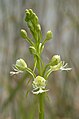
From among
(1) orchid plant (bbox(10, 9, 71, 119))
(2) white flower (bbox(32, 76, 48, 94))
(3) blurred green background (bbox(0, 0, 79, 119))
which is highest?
(3) blurred green background (bbox(0, 0, 79, 119))

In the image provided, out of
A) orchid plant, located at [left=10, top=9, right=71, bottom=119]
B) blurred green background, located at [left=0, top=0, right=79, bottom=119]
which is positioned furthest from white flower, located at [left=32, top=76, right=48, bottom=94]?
blurred green background, located at [left=0, top=0, right=79, bottom=119]

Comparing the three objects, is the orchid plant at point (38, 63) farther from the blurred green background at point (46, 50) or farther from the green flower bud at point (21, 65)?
the blurred green background at point (46, 50)

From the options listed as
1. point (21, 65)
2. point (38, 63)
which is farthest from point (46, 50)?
point (38, 63)

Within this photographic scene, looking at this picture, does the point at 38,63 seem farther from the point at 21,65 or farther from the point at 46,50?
the point at 46,50

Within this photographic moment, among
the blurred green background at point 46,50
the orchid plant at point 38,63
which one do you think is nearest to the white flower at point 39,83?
the orchid plant at point 38,63

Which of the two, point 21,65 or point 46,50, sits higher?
point 46,50

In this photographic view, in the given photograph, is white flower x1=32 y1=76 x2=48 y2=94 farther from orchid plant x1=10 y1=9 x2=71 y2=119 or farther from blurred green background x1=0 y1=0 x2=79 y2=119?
blurred green background x1=0 y1=0 x2=79 y2=119

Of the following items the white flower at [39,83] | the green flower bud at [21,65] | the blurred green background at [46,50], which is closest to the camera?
the white flower at [39,83]

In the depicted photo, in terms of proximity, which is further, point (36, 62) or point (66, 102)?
point (66, 102)

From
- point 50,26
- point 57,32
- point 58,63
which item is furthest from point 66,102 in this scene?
point 58,63

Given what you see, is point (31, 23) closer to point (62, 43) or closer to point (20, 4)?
point (20, 4)

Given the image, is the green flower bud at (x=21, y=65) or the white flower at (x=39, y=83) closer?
the white flower at (x=39, y=83)
